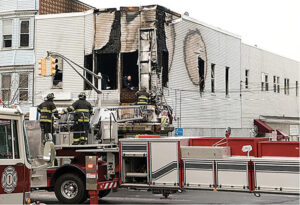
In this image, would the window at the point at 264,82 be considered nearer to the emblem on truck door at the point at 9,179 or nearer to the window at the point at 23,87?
the window at the point at 23,87

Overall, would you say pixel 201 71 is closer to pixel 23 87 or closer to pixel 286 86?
pixel 23 87

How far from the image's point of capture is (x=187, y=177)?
10.6 meters

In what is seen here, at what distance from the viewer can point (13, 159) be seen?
6754 mm

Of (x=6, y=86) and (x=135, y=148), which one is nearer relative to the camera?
(x=135, y=148)

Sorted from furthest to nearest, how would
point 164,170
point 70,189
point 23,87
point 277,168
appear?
point 23,87
point 70,189
point 164,170
point 277,168

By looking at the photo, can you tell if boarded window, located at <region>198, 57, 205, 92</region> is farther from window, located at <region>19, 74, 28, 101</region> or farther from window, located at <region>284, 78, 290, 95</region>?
window, located at <region>284, 78, 290, 95</region>

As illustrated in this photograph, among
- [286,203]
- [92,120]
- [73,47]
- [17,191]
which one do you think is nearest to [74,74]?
[73,47]

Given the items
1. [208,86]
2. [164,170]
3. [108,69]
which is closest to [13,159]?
[164,170]

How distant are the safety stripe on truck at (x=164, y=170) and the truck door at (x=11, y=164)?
14.7 ft

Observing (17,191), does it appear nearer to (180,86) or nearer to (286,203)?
(286,203)

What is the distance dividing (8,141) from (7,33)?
69.7ft

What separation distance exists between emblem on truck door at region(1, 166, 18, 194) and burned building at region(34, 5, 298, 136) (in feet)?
53.7

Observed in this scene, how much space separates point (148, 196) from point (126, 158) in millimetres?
3543

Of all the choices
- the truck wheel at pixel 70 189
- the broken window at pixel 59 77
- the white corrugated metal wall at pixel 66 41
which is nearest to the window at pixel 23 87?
the white corrugated metal wall at pixel 66 41
